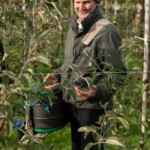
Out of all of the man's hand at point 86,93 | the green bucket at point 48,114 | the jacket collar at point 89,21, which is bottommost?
the green bucket at point 48,114

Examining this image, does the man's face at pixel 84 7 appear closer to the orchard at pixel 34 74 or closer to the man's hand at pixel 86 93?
the orchard at pixel 34 74

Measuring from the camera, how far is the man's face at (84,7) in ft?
7.28

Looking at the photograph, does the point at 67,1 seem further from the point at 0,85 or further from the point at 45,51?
the point at 0,85

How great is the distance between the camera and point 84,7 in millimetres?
2232

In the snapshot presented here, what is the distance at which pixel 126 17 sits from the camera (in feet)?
42.7

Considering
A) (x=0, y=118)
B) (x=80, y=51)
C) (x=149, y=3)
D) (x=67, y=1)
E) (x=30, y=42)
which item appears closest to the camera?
(x=30, y=42)

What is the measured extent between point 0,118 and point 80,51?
1.02 meters

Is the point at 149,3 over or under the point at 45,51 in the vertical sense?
over

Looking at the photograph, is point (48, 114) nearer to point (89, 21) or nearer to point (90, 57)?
point (90, 57)

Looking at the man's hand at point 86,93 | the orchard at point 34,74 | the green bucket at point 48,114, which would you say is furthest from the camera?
the green bucket at point 48,114

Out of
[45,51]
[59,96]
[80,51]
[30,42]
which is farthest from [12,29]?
[45,51]

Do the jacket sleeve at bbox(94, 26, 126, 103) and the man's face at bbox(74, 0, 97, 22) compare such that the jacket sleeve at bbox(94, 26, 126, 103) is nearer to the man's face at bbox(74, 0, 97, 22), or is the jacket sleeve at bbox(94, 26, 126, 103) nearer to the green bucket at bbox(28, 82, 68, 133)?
the man's face at bbox(74, 0, 97, 22)

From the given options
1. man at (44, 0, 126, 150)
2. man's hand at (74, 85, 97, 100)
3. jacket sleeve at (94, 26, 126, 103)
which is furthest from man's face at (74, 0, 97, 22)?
man's hand at (74, 85, 97, 100)

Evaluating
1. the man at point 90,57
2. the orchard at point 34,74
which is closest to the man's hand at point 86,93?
the man at point 90,57
